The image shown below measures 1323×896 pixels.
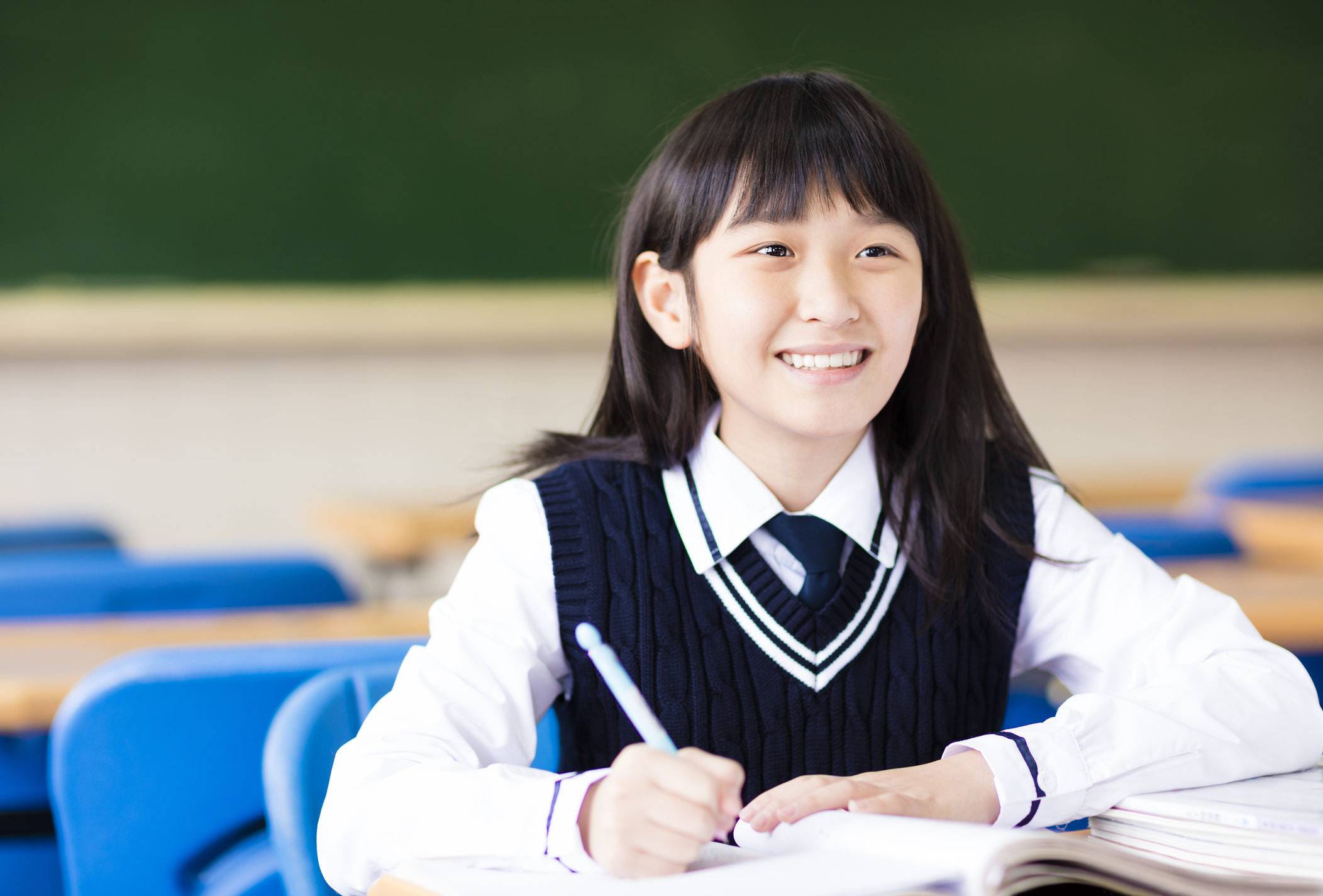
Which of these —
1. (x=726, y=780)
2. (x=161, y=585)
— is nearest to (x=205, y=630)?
(x=161, y=585)

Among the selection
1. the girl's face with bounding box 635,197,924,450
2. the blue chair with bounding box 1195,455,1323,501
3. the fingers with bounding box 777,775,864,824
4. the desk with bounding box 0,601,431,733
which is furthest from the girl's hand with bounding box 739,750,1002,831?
the blue chair with bounding box 1195,455,1323,501

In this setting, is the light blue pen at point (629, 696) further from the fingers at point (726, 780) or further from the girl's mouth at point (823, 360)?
the girl's mouth at point (823, 360)

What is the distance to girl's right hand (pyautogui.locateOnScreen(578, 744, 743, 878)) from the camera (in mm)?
683

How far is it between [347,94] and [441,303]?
768mm

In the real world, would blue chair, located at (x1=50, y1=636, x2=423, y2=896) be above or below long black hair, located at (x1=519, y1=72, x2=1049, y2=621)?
below

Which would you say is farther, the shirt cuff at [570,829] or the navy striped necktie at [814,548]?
the navy striped necktie at [814,548]

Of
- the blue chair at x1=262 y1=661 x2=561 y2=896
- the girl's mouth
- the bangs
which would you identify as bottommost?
the blue chair at x1=262 y1=661 x2=561 y2=896

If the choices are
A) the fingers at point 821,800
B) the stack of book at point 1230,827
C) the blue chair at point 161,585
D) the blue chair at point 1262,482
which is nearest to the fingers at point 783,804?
the fingers at point 821,800

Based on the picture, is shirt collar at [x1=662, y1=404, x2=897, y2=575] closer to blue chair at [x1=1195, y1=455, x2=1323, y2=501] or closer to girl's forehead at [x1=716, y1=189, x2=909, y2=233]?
girl's forehead at [x1=716, y1=189, x2=909, y2=233]

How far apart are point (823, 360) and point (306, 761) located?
55 centimetres

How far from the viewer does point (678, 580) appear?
3.76ft

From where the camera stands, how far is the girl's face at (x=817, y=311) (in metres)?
1.08

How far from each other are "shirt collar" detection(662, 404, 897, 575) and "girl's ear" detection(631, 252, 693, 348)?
0.39 ft

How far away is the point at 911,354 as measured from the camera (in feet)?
4.13
